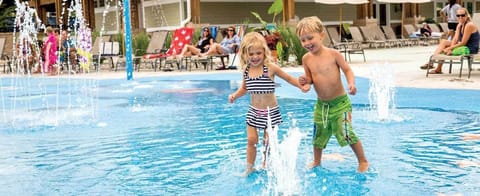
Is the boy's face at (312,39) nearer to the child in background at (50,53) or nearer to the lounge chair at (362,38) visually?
the child in background at (50,53)

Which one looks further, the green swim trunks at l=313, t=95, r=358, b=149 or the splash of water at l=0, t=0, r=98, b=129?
the splash of water at l=0, t=0, r=98, b=129

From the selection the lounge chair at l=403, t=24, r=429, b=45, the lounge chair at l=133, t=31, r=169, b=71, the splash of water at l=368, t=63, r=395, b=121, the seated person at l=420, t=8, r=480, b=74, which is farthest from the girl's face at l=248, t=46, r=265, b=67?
the lounge chair at l=403, t=24, r=429, b=45

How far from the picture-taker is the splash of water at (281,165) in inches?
156

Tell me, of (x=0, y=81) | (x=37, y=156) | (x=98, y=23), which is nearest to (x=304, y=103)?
(x=37, y=156)

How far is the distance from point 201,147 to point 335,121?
1.66 meters

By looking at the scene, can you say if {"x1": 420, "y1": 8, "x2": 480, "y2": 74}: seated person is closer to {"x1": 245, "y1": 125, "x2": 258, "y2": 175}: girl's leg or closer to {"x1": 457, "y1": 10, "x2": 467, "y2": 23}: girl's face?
{"x1": 457, "y1": 10, "x2": 467, "y2": 23}: girl's face

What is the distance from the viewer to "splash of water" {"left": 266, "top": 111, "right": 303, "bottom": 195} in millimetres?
3957

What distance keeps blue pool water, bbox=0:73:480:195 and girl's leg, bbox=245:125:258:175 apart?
9 cm

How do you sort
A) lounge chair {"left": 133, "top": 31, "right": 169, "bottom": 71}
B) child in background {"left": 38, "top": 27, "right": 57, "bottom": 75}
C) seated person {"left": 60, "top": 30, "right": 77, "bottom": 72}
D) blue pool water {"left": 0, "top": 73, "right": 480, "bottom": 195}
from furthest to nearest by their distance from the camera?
lounge chair {"left": 133, "top": 31, "right": 169, "bottom": 71}
seated person {"left": 60, "top": 30, "right": 77, "bottom": 72}
child in background {"left": 38, "top": 27, "right": 57, "bottom": 75}
blue pool water {"left": 0, "top": 73, "right": 480, "bottom": 195}

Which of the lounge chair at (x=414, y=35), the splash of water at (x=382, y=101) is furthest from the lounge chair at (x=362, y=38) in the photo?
the splash of water at (x=382, y=101)

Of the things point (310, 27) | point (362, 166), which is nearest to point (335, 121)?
point (362, 166)

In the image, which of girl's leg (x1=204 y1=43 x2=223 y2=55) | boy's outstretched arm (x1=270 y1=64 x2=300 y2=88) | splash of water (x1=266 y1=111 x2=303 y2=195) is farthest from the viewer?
girl's leg (x1=204 y1=43 x2=223 y2=55)

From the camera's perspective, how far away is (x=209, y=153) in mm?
5199

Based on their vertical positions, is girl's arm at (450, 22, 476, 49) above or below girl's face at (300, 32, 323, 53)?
above
